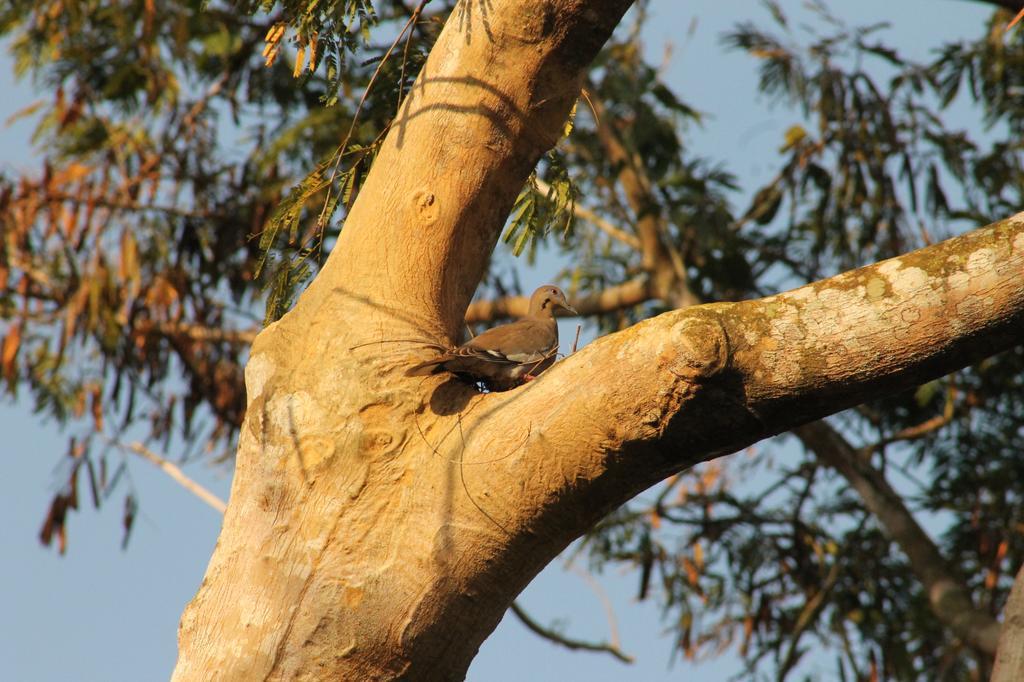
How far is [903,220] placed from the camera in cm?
848

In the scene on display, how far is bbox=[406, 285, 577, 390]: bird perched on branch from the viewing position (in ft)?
11.0

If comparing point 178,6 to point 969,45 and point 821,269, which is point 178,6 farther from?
point 969,45

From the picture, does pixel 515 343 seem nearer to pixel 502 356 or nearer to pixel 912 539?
pixel 502 356

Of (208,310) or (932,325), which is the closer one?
(932,325)

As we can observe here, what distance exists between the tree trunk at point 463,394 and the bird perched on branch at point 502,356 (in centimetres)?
8

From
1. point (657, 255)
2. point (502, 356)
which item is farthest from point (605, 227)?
point (502, 356)

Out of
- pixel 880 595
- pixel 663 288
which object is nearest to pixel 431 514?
pixel 663 288

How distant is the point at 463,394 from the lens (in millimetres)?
3285

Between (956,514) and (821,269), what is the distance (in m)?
2.04

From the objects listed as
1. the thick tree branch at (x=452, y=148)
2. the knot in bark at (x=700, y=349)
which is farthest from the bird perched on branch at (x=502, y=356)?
the knot in bark at (x=700, y=349)

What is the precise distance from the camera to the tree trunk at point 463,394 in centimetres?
265

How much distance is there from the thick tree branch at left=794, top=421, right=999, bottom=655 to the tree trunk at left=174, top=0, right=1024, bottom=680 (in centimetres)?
413

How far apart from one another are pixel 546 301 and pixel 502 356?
2329mm

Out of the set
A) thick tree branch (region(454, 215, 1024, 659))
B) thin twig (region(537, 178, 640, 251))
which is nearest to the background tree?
thin twig (region(537, 178, 640, 251))
